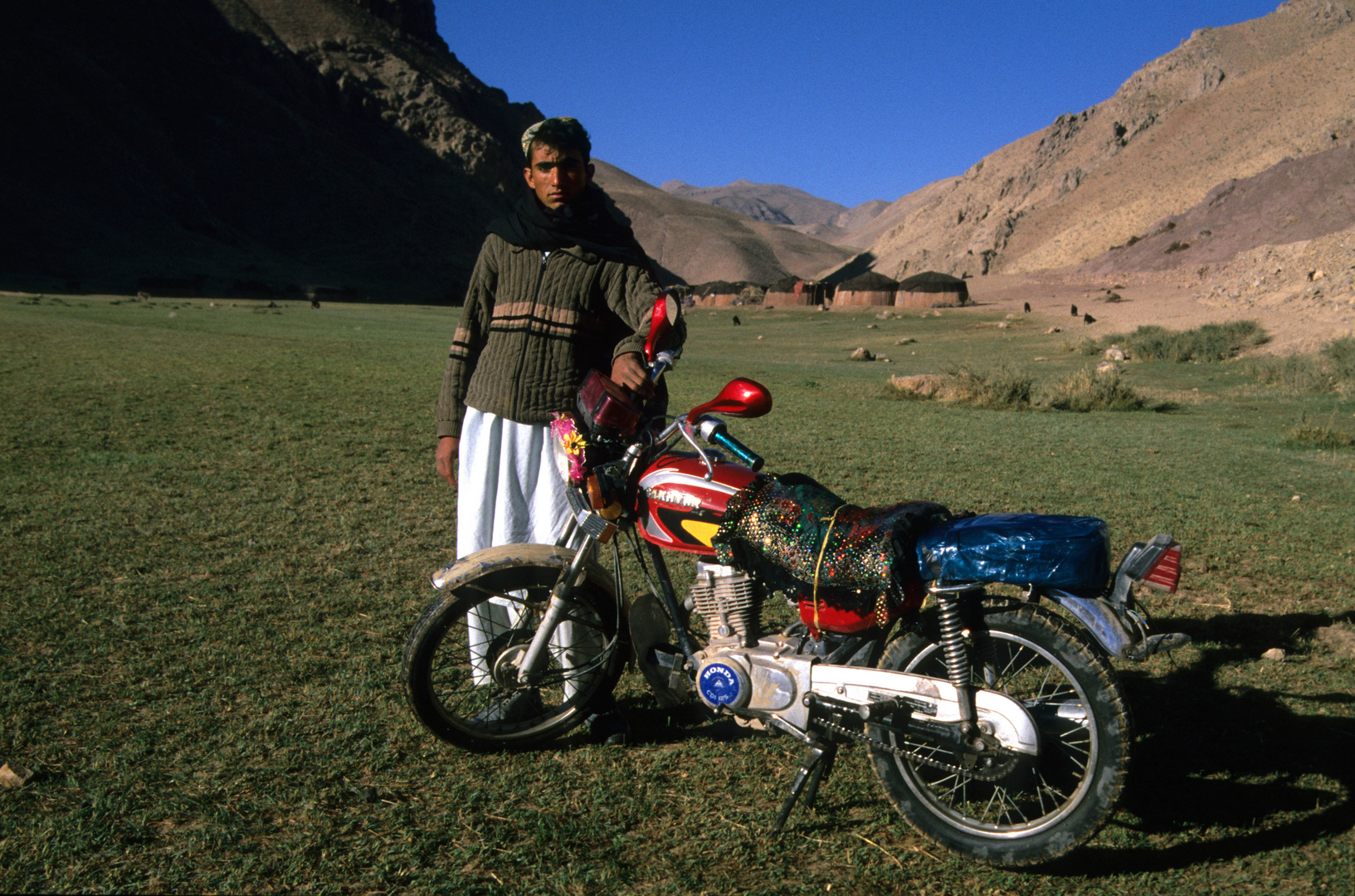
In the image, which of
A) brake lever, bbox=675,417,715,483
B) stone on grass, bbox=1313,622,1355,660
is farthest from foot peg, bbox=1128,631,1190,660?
stone on grass, bbox=1313,622,1355,660

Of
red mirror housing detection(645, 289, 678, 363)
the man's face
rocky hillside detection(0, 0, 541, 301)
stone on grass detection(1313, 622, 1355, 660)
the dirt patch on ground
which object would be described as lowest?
stone on grass detection(1313, 622, 1355, 660)

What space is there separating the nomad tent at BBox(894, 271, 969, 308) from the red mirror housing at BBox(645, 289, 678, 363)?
146ft

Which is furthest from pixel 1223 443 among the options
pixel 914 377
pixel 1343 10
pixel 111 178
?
pixel 1343 10

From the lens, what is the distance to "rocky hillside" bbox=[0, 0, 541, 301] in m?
54.9

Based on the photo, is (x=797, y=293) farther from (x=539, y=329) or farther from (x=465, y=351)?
(x=539, y=329)

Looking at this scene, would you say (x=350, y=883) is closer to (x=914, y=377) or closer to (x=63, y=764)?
(x=63, y=764)

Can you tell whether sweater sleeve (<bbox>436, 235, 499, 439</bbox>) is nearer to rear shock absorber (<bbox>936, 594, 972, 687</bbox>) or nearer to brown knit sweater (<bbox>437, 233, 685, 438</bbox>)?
brown knit sweater (<bbox>437, 233, 685, 438</bbox>)

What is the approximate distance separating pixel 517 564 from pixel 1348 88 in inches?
2883

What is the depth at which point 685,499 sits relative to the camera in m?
2.52

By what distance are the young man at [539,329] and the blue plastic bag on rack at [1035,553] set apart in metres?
1.25

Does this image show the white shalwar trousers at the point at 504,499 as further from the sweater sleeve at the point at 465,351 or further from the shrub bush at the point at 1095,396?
the shrub bush at the point at 1095,396

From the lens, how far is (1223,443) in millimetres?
9445

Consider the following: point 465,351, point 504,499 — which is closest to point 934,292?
point 465,351

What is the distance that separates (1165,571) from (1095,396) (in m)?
11.7
